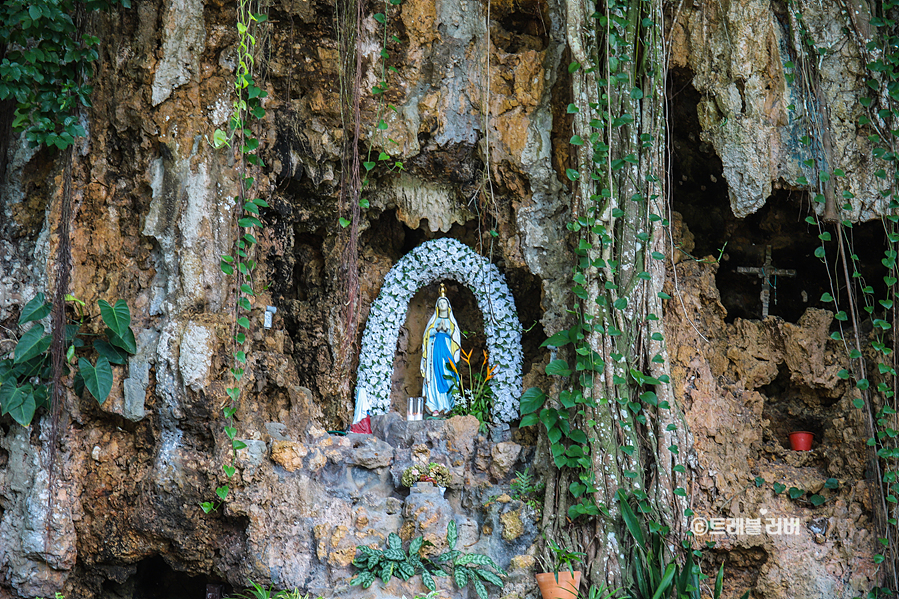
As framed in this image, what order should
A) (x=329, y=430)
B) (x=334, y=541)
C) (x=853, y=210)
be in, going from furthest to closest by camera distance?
1. (x=329, y=430)
2. (x=853, y=210)
3. (x=334, y=541)

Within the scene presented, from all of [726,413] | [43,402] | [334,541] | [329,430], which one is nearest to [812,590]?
[726,413]

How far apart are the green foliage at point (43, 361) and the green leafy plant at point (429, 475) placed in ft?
6.53

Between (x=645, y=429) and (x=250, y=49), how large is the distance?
3.80 metres

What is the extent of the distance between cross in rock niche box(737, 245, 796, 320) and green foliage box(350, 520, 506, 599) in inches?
113

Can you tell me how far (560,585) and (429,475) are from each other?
1145mm

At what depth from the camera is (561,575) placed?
462 cm

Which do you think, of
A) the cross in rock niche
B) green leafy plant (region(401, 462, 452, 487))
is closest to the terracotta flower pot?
green leafy plant (region(401, 462, 452, 487))

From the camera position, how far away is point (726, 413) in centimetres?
564

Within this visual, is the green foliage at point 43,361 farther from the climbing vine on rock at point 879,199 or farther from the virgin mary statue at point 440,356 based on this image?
the climbing vine on rock at point 879,199

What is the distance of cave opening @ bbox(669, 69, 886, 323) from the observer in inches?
224

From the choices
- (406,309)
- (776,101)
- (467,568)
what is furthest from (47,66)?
(776,101)

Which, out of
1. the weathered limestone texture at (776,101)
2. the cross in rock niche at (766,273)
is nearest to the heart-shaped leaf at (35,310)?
the weathered limestone texture at (776,101)

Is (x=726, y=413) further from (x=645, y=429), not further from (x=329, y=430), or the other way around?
(x=329, y=430)

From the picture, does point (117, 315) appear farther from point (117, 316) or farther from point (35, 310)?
point (35, 310)
